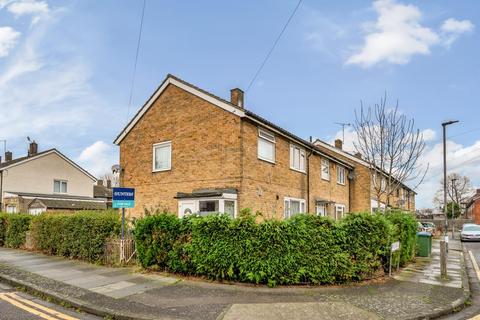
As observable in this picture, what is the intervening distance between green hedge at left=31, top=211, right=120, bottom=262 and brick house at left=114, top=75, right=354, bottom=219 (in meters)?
3.63

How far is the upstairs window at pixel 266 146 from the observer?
16.4m

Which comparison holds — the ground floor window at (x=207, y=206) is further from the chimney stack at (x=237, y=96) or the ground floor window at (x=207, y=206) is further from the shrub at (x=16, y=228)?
the shrub at (x=16, y=228)

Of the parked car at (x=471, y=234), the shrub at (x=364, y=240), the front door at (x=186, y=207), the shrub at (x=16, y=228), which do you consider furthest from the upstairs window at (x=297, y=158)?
the parked car at (x=471, y=234)

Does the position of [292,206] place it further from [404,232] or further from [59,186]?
[59,186]

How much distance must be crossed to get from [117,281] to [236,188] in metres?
6.14

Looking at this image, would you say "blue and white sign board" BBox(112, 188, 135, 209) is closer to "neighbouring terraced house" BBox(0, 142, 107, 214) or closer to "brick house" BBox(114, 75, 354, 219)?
"brick house" BBox(114, 75, 354, 219)

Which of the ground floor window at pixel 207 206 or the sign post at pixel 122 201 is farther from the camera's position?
the ground floor window at pixel 207 206

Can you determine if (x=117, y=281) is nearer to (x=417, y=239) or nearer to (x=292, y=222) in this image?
(x=292, y=222)

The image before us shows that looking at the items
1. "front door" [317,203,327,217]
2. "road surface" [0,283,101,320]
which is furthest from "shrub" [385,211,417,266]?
"road surface" [0,283,101,320]

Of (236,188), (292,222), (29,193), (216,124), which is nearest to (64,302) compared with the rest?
(292,222)

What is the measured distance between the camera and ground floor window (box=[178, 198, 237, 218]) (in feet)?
47.8

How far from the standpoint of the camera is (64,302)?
800 cm

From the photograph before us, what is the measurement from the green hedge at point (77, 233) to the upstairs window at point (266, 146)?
646cm

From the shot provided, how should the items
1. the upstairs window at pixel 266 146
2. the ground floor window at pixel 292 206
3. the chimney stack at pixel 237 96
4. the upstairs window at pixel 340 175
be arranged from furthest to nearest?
the upstairs window at pixel 340 175 → the ground floor window at pixel 292 206 → the chimney stack at pixel 237 96 → the upstairs window at pixel 266 146
